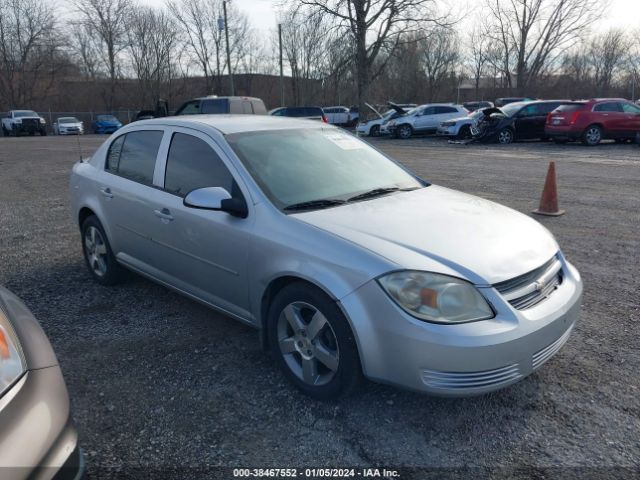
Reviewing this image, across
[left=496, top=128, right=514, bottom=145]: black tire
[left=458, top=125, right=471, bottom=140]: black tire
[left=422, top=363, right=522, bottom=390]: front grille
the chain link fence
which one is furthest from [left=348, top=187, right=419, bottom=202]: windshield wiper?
the chain link fence

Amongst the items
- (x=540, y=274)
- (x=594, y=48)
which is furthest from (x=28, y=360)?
(x=594, y=48)

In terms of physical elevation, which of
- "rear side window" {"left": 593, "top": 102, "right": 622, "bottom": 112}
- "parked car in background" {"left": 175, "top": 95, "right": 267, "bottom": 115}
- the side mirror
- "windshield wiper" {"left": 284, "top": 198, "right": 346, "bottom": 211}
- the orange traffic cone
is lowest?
the orange traffic cone

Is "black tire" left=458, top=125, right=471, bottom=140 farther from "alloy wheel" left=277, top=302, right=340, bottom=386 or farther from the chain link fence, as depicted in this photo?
the chain link fence

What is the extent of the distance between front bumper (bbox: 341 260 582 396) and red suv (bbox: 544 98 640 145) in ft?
58.2

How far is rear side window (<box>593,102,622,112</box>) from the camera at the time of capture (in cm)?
1775

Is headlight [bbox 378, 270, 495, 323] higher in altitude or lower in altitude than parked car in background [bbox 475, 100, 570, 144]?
lower

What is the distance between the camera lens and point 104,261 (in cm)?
477

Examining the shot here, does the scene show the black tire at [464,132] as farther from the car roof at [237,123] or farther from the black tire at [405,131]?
the car roof at [237,123]

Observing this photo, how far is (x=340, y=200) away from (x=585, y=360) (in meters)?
1.94

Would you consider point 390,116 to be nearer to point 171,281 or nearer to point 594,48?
point 171,281

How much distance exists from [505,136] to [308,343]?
1932 centimetres

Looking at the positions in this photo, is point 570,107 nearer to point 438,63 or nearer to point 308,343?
point 308,343

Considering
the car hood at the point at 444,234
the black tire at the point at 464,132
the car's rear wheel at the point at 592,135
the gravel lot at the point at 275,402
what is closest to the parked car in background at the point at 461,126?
the black tire at the point at 464,132

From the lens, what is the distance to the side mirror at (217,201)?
123 inches
